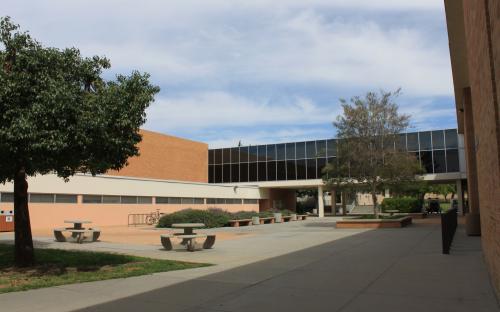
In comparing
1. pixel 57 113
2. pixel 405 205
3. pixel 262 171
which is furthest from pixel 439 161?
pixel 57 113

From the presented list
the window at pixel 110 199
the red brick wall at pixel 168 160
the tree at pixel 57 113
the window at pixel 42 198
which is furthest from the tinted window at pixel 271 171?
the tree at pixel 57 113

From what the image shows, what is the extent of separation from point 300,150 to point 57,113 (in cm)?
4141

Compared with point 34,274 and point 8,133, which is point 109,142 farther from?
point 34,274

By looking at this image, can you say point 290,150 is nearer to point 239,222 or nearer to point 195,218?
point 239,222

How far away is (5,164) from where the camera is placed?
33.4 feet

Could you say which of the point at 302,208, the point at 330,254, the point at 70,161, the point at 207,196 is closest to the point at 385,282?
the point at 330,254

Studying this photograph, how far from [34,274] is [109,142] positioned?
3.40 metres

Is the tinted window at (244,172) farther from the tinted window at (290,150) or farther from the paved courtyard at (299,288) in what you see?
the paved courtyard at (299,288)

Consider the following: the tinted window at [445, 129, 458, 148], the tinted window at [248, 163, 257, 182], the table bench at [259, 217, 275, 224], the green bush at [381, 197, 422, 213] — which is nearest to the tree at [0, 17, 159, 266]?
the table bench at [259, 217, 275, 224]

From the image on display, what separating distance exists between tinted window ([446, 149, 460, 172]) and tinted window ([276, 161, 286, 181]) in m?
16.1

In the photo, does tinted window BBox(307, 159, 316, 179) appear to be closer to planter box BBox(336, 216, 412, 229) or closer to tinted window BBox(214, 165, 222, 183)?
tinted window BBox(214, 165, 222, 183)

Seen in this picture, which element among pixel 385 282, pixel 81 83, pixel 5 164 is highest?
pixel 81 83

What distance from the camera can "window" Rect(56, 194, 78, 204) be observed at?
28.8 metres

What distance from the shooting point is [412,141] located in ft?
145
